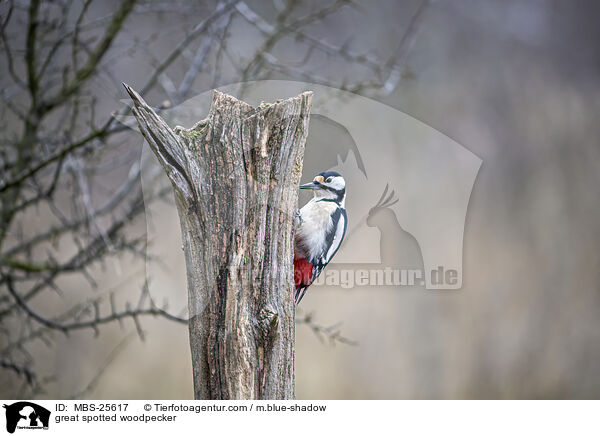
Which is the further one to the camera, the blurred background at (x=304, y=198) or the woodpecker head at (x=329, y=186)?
the blurred background at (x=304, y=198)

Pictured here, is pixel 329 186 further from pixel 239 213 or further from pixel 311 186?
pixel 239 213

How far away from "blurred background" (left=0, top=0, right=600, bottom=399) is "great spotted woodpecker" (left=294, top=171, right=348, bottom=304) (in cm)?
9

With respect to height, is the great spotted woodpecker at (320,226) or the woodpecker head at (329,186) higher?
the woodpecker head at (329,186)

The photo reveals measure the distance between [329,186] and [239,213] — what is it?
6.2 inches

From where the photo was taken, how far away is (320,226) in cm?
93

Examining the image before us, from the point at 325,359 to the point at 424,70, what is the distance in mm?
910

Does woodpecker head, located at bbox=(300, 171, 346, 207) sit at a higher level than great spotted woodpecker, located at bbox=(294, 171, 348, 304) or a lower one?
higher

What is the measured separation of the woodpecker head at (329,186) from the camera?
91cm

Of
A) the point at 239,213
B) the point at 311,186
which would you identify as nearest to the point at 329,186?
the point at 311,186

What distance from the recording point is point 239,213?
34.0 inches

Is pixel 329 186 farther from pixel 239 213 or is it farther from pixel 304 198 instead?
pixel 239 213

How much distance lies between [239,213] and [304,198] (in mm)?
122

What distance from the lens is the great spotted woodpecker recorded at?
913mm
